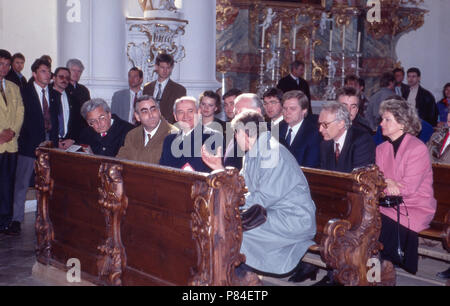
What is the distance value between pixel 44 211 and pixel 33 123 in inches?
66.5

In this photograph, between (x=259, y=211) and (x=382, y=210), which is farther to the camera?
(x=382, y=210)

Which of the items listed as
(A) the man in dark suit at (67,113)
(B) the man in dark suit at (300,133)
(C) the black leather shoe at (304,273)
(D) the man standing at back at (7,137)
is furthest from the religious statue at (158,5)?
(C) the black leather shoe at (304,273)

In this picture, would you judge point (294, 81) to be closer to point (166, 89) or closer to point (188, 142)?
point (166, 89)

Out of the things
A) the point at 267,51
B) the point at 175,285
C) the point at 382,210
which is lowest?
the point at 175,285

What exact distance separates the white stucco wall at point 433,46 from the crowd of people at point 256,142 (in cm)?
552

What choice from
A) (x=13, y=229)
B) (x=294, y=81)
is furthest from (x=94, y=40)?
(x=294, y=81)

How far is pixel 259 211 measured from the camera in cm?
404

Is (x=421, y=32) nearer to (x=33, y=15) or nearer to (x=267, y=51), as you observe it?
(x=267, y=51)

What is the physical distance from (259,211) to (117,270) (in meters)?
1.14

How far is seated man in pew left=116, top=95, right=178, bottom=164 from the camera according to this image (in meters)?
5.29

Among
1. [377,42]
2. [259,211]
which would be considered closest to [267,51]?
[377,42]

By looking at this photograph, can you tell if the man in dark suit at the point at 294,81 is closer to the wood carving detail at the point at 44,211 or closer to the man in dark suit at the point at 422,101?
the man in dark suit at the point at 422,101

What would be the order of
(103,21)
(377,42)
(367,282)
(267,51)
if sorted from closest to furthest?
(367,282)
(103,21)
(267,51)
(377,42)

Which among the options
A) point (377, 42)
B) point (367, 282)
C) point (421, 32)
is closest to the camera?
point (367, 282)
